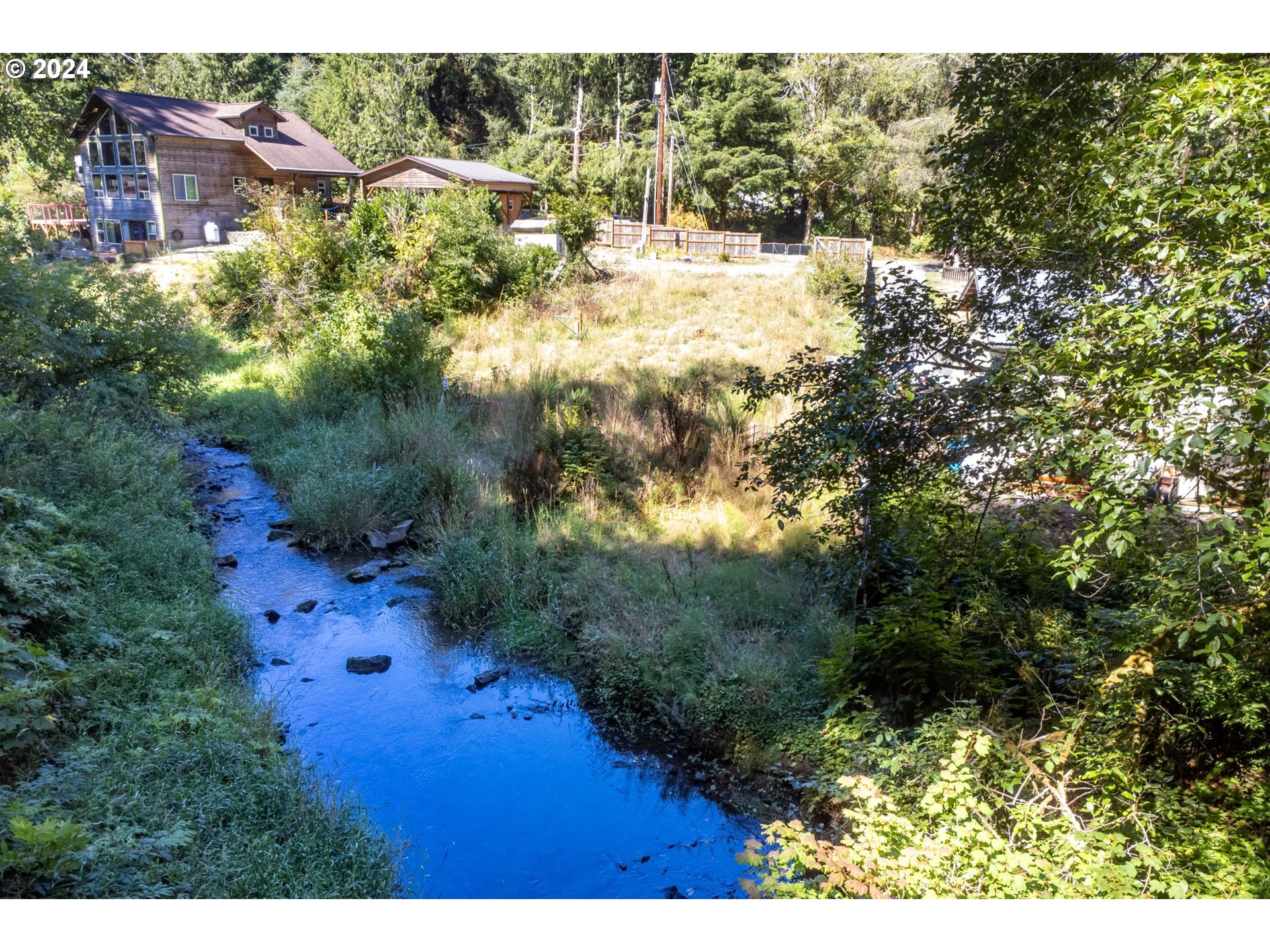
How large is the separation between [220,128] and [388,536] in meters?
20.7

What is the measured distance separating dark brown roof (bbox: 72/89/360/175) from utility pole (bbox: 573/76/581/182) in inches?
304

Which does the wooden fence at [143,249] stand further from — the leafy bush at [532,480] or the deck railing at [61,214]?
the leafy bush at [532,480]

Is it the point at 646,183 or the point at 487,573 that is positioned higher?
the point at 646,183

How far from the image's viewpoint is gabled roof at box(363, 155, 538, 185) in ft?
74.7

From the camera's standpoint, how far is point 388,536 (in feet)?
29.3

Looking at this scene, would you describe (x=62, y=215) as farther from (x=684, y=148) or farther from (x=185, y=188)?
(x=684, y=148)

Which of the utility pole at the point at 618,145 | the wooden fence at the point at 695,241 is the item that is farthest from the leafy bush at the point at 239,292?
the utility pole at the point at 618,145

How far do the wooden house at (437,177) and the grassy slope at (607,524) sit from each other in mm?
9636

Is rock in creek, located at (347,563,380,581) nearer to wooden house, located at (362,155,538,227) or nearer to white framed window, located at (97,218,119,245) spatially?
wooden house, located at (362,155,538,227)

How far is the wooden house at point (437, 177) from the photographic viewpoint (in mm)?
22875

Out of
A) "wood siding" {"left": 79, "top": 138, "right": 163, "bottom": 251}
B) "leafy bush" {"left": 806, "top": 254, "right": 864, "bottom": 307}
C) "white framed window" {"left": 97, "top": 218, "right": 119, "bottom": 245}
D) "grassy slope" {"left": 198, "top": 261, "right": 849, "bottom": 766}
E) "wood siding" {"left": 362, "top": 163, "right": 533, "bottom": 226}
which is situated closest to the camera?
"grassy slope" {"left": 198, "top": 261, "right": 849, "bottom": 766}

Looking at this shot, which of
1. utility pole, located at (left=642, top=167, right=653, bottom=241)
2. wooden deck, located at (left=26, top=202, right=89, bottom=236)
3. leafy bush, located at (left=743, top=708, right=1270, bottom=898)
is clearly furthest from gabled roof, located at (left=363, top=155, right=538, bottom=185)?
leafy bush, located at (left=743, top=708, right=1270, bottom=898)

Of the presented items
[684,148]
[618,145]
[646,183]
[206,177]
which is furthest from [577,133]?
[206,177]

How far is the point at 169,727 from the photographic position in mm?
4766
